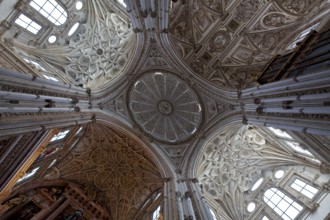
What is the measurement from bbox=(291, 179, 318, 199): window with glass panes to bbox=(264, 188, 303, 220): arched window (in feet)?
2.62

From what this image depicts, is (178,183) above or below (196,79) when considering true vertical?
below

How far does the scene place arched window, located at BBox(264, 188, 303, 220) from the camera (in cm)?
1546

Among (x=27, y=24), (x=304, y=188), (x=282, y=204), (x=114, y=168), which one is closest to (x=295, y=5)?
(x=304, y=188)

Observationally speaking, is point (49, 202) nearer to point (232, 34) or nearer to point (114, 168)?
point (114, 168)

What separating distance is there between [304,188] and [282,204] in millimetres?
1689

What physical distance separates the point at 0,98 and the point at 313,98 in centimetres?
1021

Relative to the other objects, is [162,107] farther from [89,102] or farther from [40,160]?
[40,160]

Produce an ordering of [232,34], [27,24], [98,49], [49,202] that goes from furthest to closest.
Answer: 1. [98,49]
2. [49,202]
3. [232,34]
4. [27,24]

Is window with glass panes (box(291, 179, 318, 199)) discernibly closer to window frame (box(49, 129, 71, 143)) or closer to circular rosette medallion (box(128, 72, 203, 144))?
circular rosette medallion (box(128, 72, 203, 144))

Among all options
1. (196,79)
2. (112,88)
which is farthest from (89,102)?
(196,79)

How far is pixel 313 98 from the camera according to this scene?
8672 millimetres

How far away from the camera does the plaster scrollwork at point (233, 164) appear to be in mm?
18469

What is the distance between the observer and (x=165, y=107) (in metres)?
20.2

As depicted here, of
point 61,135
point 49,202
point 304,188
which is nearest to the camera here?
point 304,188
